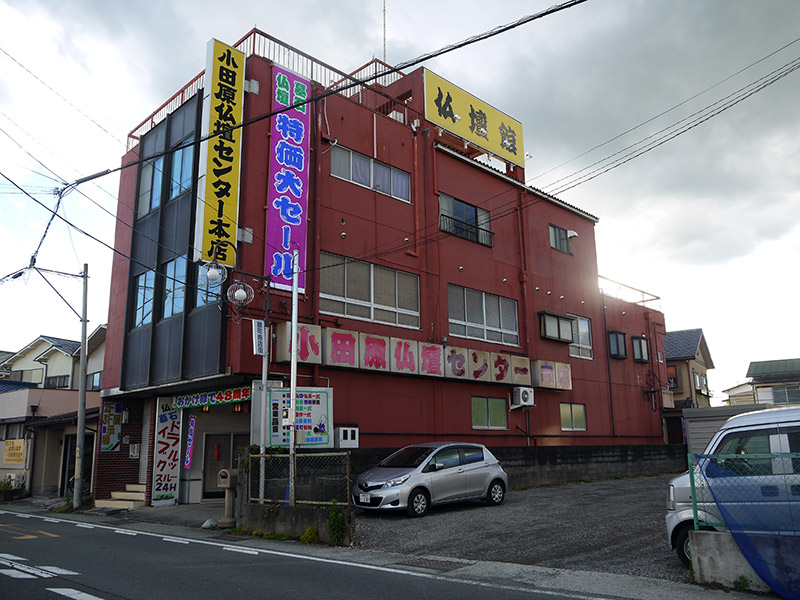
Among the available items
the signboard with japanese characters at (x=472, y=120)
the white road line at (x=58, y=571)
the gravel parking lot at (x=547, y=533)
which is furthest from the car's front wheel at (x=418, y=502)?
the signboard with japanese characters at (x=472, y=120)

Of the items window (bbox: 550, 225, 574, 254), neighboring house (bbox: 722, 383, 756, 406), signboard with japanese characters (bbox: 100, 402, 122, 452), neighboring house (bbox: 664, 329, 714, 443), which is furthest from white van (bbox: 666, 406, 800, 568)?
neighboring house (bbox: 722, 383, 756, 406)

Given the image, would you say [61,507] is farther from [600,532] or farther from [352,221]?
[600,532]

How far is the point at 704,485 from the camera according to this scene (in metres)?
7.54

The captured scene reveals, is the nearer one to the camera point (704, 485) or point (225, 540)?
point (704, 485)

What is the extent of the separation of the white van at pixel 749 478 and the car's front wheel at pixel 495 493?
735 cm

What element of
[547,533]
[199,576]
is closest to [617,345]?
[547,533]

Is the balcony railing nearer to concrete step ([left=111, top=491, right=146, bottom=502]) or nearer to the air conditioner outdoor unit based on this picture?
the air conditioner outdoor unit

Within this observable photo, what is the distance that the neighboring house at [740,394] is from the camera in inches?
2388

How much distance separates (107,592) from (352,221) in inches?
507

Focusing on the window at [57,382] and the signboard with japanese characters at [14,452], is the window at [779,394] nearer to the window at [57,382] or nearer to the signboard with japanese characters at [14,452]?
the window at [57,382]

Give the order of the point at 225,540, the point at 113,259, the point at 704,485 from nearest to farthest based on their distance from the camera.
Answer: the point at 704,485 < the point at 225,540 < the point at 113,259

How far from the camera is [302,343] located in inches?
620

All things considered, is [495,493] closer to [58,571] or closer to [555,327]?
[58,571]

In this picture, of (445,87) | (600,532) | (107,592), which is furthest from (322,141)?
(107,592)
